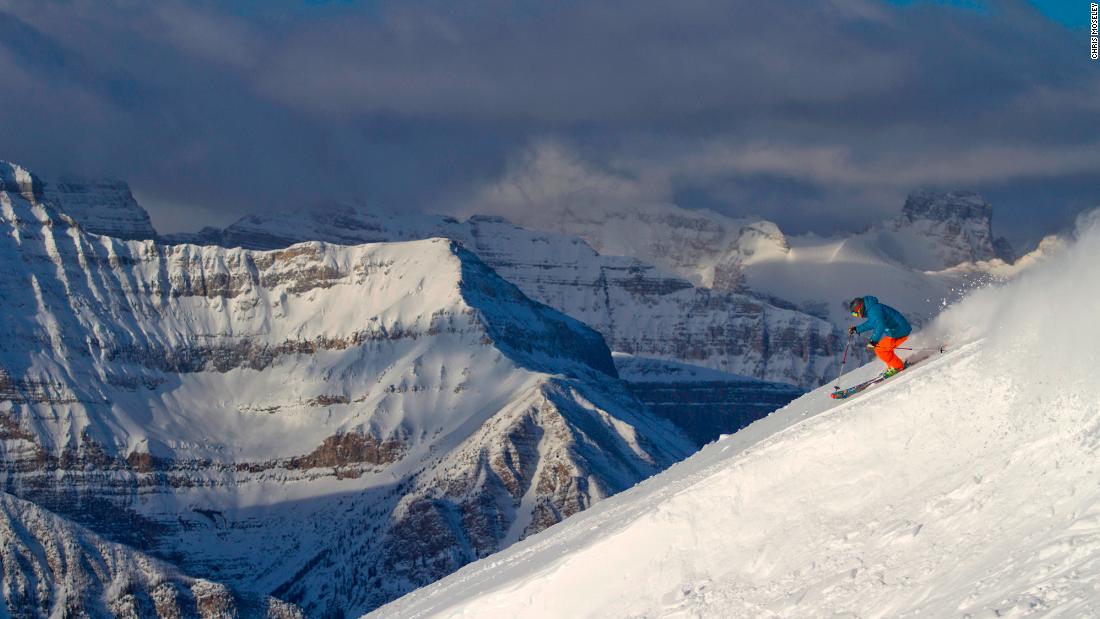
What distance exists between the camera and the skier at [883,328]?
2256 inches

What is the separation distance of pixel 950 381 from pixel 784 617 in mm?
7168

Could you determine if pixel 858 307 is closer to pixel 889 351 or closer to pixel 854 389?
pixel 889 351

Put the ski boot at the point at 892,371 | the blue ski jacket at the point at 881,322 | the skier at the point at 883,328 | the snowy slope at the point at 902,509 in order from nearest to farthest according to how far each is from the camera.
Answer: the snowy slope at the point at 902,509 → the ski boot at the point at 892,371 → the skier at the point at 883,328 → the blue ski jacket at the point at 881,322

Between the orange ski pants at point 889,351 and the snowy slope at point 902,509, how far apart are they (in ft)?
25.8

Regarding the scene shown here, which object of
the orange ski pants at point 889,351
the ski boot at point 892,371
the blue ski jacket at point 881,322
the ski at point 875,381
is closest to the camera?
the ski at point 875,381

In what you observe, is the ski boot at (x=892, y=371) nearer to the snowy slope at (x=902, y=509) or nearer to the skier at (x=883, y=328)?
the skier at (x=883, y=328)

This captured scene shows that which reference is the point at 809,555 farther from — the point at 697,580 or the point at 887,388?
the point at 887,388

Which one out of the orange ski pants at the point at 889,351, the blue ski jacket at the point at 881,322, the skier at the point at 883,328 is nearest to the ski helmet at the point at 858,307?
the skier at the point at 883,328

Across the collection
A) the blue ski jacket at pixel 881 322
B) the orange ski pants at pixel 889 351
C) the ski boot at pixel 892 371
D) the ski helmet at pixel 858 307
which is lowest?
the ski boot at pixel 892 371

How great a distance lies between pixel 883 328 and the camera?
2272 inches

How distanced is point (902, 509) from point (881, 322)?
53.4 ft

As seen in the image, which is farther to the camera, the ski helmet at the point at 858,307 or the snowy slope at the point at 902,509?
the ski helmet at the point at 858,307

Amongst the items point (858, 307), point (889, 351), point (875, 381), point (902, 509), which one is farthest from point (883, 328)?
point (902, 509)

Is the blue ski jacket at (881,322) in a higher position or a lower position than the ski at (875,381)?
higher
